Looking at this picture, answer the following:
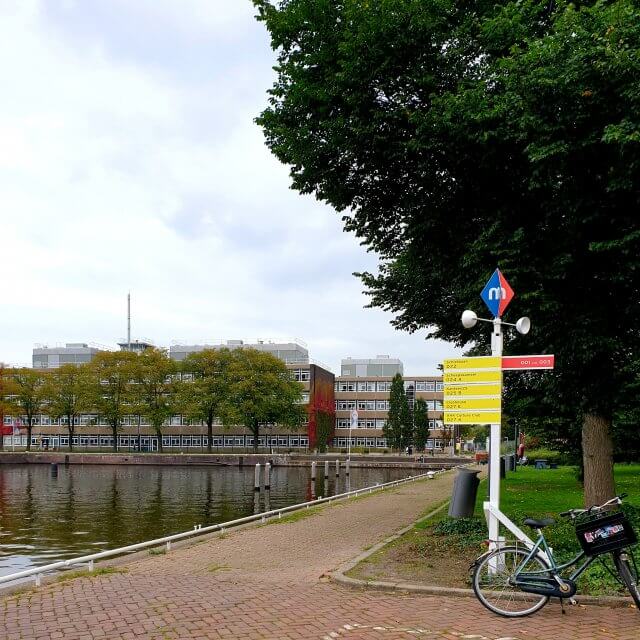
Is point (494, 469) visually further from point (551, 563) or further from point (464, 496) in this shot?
point (464, 496)

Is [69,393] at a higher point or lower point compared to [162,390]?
lower

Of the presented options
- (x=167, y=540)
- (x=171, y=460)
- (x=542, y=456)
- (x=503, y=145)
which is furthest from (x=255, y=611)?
(x=171, y=460)

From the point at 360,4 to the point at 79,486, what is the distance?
40231 millimetres

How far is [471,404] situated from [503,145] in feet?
15.2

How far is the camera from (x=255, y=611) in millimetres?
7973

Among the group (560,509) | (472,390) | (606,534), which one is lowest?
(560,509)

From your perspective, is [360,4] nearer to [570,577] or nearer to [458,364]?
[458,364]

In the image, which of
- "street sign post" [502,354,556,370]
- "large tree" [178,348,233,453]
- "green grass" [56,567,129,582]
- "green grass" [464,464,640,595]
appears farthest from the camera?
"large tree" [178,348,233,453]

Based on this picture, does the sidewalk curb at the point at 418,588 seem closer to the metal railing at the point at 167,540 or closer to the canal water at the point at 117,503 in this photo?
the metal railing at the point at 167,540

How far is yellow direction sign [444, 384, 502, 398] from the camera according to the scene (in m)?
9.73

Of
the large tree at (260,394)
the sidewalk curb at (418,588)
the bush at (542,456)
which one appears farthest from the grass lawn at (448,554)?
the large tree at (260,394)

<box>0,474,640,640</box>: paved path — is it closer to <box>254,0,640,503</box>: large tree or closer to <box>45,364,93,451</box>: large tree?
<box>254,0,640,503</box>: large tree

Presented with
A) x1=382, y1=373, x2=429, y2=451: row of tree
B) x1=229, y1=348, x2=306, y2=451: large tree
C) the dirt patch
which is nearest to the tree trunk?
the dirt patch

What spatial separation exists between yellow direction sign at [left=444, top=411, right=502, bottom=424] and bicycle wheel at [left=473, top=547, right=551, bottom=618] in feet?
5.92
